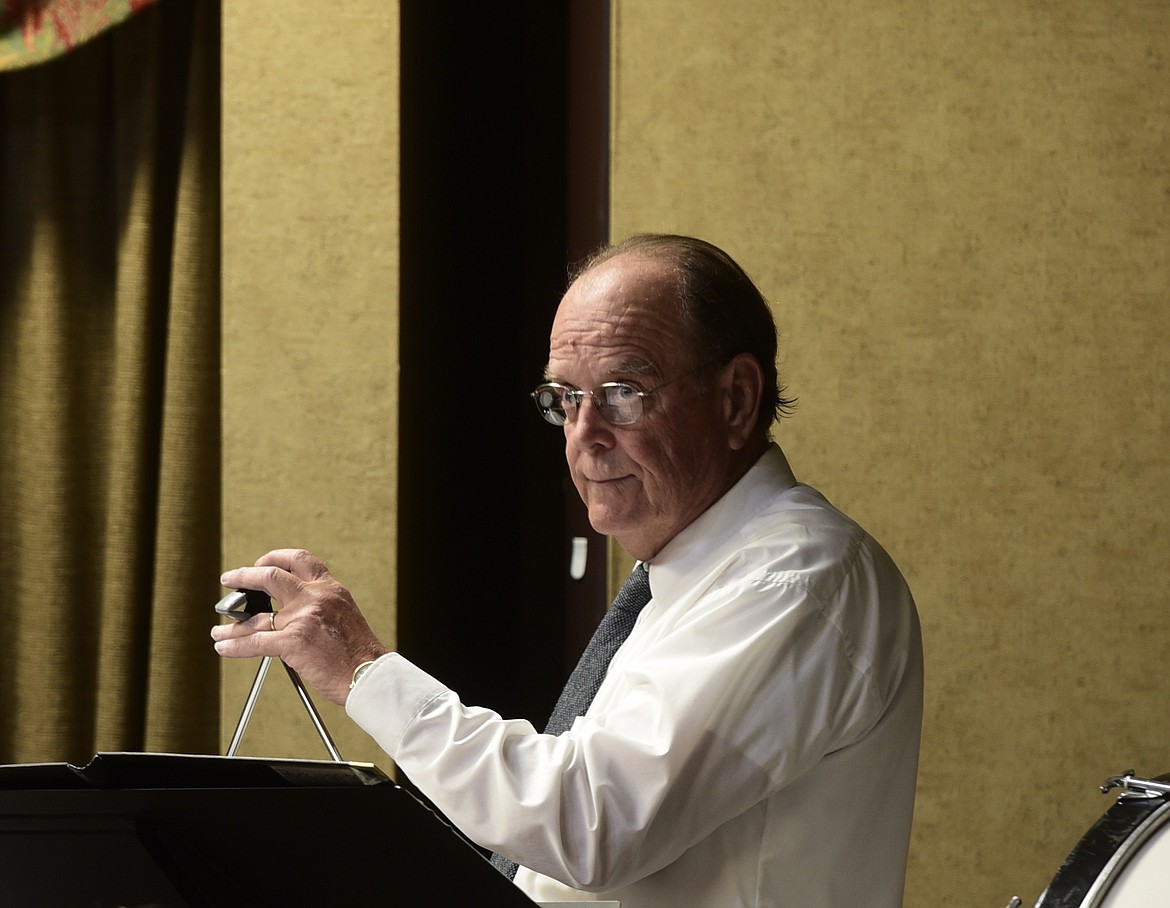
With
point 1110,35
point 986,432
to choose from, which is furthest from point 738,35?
point 986,432

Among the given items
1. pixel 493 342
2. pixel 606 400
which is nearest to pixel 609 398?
pixel 606 400

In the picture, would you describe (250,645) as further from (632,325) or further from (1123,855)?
(1123,855)

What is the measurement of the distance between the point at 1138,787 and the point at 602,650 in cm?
64

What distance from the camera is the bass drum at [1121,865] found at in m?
1.36

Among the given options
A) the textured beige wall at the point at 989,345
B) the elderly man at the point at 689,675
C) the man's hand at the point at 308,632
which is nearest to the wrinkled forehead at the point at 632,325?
the elderly man at the point at 689,675

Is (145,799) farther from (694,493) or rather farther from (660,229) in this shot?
(660,229)

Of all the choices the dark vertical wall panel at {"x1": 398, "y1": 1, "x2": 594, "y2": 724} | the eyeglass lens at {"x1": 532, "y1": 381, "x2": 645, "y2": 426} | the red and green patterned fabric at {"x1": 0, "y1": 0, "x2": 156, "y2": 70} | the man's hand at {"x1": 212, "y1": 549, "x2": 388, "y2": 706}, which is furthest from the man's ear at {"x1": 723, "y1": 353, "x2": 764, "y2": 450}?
the red and green patterned fabric at {"x1": 0, "y1": 0, "x2": 156, "y2": 70}

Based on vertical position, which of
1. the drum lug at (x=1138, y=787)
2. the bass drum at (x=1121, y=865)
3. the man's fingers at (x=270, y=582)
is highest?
the man's fingers at (x=270, y=582)

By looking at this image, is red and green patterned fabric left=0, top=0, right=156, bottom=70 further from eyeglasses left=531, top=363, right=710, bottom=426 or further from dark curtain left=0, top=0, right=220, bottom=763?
eyeglasses left=531, top=363, right=710, bottom=426

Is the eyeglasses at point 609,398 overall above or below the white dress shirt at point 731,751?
above

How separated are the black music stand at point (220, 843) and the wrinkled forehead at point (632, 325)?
0.70 metres

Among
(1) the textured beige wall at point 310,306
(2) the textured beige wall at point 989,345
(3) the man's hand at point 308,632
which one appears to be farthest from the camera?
(1) the textured beige wall at point 310,306

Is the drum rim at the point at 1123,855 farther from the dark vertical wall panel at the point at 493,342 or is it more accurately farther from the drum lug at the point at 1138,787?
the dark vertical wall panel at the point at 493,342

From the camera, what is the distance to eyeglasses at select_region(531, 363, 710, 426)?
4.64 ft
